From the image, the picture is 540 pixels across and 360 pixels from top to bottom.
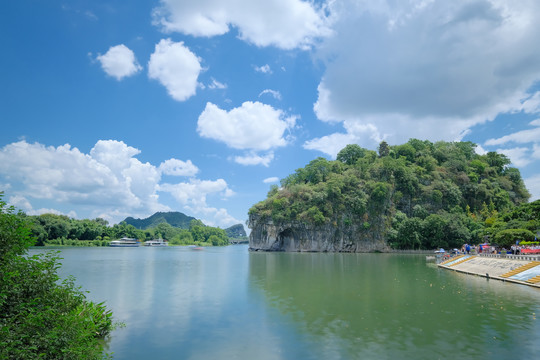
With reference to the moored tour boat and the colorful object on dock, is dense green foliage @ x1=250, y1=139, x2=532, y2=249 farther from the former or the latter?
the moored tour boat

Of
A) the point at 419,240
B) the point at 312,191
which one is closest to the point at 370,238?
the point at 419,240

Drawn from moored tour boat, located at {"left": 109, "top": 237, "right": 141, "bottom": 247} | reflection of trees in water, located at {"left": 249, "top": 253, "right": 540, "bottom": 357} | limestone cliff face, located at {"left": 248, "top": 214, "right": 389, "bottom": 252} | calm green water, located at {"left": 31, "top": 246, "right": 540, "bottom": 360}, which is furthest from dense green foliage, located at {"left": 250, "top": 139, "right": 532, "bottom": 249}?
moored tour boat, located at {"left": 109, "top": 237, "right": 141, "bottom": 247}

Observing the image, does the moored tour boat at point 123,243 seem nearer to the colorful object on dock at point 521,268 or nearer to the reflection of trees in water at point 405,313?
the reflection of trees in water at point 405,313

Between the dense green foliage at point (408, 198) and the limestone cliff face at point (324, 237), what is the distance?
4.90 ft

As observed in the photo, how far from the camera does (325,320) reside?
54.2 feet

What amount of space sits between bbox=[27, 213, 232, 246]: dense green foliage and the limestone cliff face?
52803mm

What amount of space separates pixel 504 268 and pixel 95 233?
12147cm

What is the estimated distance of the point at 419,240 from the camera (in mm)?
79562

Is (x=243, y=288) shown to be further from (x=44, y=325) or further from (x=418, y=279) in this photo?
(x=44, y=325)

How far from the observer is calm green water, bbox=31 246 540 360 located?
40.8ft

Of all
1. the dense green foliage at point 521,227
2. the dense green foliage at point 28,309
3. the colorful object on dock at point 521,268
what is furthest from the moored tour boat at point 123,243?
the dense green foliage at point 28,309

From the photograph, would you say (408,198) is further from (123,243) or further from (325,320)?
(123,243)

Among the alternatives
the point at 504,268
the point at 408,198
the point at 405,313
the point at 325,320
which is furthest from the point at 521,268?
the point at 408,198

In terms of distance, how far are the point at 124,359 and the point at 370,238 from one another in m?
81.2
